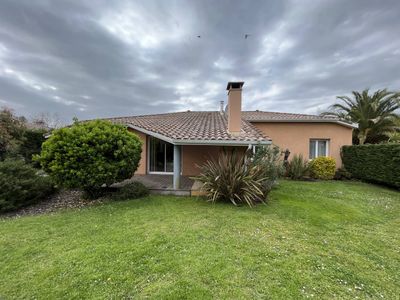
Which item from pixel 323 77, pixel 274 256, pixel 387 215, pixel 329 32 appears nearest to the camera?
pixel 274 256

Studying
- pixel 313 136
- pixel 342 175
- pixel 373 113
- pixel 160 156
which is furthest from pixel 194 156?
pixel 373 113

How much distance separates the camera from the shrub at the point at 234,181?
292 inches

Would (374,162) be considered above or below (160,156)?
below

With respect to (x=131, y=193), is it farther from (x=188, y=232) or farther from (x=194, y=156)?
(x=194, y=156)

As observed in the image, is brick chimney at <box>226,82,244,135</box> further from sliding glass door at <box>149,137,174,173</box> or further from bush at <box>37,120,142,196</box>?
bush at <box>37,120,142,196</box>

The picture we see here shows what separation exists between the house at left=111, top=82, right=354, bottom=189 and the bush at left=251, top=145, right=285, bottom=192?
0.44 m

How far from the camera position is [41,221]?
6074 mm

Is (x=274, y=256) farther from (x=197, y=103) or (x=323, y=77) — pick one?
(x=197, y=103)

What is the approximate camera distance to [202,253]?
4016 millimetres

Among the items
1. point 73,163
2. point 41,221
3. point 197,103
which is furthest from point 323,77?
point 41,221

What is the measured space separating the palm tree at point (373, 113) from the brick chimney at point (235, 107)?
12.2m

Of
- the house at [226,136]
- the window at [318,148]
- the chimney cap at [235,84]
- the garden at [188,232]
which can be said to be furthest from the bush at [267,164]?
the window at [318,148]

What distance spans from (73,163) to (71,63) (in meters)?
13.1

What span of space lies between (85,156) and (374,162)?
14936 mm
